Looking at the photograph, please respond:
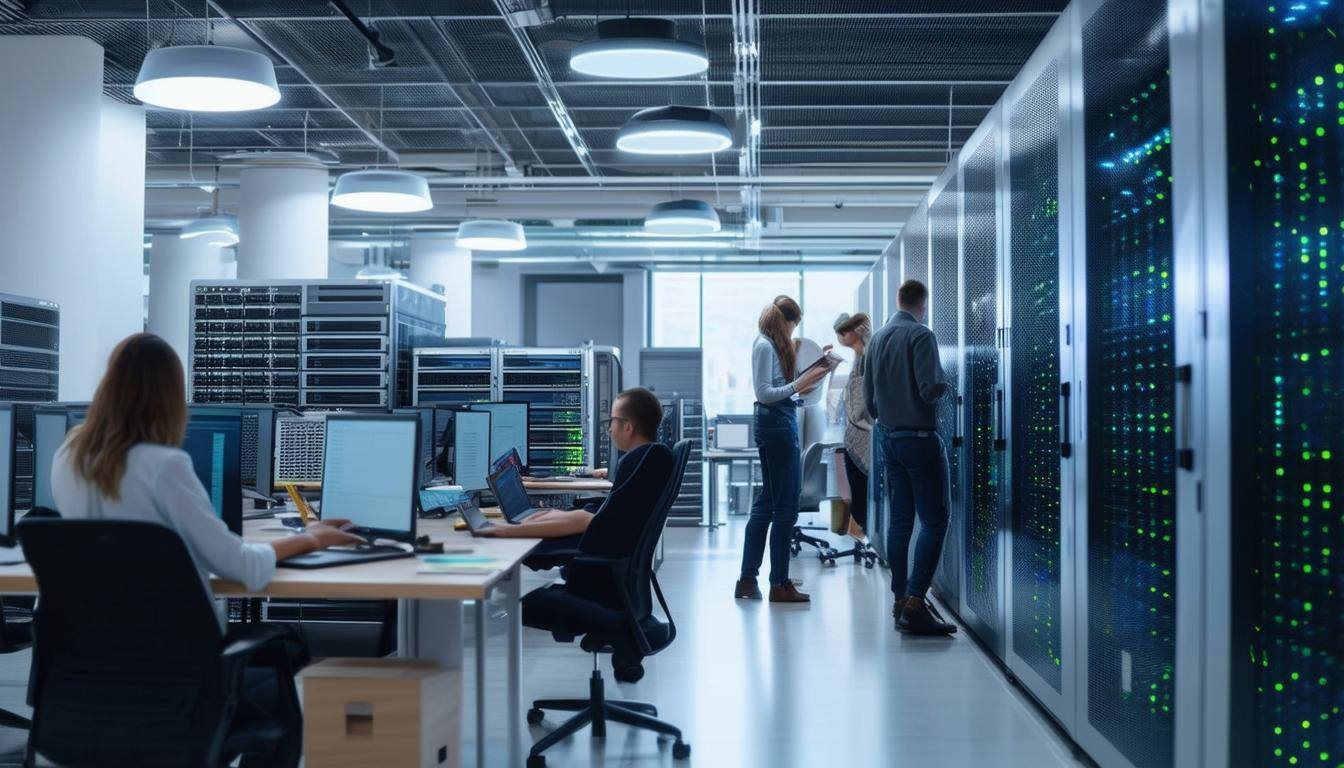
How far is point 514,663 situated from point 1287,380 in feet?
7.33

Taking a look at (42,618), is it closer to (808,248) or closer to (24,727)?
(24,727)

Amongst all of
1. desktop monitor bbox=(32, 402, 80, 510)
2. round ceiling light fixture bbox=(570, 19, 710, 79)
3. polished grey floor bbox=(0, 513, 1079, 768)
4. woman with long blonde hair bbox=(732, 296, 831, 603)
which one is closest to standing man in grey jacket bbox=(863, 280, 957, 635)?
polished grey floor bbox=(0, 513, 1079, 768)

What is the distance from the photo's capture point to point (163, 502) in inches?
102

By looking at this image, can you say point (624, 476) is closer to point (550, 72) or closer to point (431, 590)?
point (431, 590)

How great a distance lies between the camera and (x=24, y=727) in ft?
13.2

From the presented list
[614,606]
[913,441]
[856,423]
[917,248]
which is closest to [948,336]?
[913,441]

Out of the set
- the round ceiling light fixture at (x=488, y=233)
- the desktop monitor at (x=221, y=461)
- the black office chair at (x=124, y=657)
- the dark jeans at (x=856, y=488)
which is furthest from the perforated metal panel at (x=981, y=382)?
the round ceiling light fixture at (x=488, y=233)

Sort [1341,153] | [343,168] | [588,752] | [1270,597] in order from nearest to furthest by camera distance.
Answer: [1341,153], [1270,597], [588,752], [343,168]

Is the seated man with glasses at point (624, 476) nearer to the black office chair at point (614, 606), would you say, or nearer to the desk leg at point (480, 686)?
the black office chair at point (614, 606)

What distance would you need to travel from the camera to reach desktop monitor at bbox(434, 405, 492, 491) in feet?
16.3

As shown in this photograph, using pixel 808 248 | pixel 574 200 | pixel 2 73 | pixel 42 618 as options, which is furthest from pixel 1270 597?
pixel 808 248

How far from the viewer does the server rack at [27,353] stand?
5660 mm

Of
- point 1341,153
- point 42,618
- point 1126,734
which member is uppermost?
point 1341,153

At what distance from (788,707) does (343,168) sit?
893 cm
